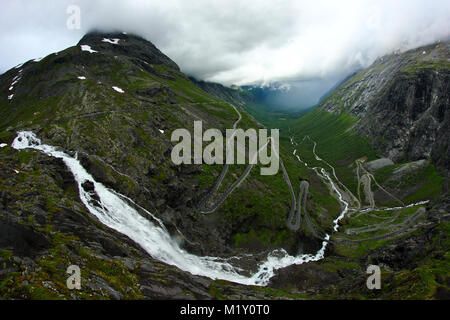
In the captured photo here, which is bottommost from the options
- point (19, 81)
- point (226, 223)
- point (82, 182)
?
point (226, 223)

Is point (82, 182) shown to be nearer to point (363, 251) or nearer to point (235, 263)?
point (235, 263)

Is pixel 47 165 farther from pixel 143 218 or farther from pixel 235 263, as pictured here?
pixel 235 263

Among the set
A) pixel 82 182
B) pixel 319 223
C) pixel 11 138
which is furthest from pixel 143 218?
pixel 319 223

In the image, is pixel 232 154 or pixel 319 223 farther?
pixel 232 154

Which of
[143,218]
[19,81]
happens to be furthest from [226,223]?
[19,81]

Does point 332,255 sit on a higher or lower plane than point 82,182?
lower

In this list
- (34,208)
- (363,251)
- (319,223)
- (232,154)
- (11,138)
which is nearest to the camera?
(34,208)

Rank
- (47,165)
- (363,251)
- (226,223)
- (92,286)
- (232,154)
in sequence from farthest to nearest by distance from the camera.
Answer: (232,154), (363,251), (226,223), (47,165), (92,286)
